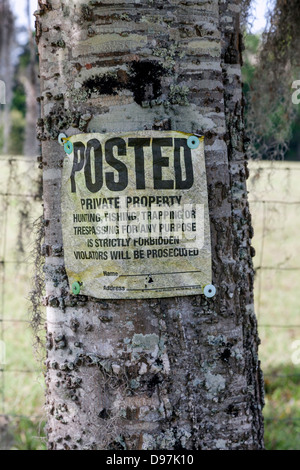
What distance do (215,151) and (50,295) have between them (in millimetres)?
732

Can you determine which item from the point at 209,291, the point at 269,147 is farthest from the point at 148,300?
the point at 269,147

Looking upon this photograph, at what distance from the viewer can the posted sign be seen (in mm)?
1504

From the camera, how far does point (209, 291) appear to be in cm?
156

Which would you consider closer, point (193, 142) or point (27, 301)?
point (193, 142)

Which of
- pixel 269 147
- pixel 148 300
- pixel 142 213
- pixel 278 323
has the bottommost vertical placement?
pixel 278 323

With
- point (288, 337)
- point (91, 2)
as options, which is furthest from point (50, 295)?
point (288, 337)

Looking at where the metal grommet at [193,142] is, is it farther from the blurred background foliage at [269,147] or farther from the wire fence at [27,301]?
the blurred background foliage at [269,147]

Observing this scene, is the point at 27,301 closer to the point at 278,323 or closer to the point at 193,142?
the point at 193,142

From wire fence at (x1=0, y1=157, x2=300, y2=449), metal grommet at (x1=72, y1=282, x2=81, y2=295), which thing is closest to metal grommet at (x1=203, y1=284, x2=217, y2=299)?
metal grommet at (x1=72, y1=282, x2=81, y2=295)

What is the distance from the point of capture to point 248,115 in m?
3.16

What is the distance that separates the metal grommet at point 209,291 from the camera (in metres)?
1.56

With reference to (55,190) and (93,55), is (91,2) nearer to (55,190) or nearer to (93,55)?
(93,55)

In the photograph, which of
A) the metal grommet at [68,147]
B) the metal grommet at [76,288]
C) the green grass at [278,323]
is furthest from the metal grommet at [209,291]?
the green grass at [278,323]

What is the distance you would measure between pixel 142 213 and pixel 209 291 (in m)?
0.33
